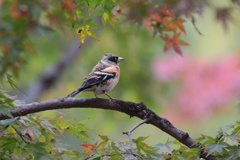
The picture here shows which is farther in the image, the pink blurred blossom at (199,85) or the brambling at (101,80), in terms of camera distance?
the pink blurred blossom at (199,85)

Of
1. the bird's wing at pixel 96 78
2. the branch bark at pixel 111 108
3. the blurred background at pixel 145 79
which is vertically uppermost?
the blurred background at pixel 145 79

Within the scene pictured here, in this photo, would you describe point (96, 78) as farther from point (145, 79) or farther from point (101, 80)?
point (145, 79)

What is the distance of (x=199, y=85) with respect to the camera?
9500mm

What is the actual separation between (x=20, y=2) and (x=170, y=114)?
7969mm

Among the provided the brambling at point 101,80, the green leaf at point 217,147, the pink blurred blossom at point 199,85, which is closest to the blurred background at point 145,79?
the pink blurred blossom at point 199,85

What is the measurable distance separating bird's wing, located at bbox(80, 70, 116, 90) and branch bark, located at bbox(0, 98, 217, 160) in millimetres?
628

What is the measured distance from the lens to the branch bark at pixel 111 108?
9.70 ft

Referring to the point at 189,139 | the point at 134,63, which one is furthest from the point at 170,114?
the point at 189,139

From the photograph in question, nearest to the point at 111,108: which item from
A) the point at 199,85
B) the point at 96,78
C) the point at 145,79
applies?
the point at 96,78

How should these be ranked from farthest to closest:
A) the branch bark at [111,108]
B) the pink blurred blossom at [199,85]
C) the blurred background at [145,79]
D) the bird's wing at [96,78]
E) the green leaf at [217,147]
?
the pink blurred blossom at [199,85] → the blurred background at [145,79] → the bird's wing at [96,78] → the branch bark at [111,108] → the green leaf at [217,147]

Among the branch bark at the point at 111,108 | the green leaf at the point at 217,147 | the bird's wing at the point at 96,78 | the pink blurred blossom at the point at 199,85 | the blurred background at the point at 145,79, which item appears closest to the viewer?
the green leaf at the point at 217,147

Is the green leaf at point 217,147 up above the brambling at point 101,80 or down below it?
below

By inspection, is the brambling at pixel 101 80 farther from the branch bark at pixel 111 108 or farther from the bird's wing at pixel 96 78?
the branch bark at pixel 111 108

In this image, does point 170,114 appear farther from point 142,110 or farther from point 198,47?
point 142,110
